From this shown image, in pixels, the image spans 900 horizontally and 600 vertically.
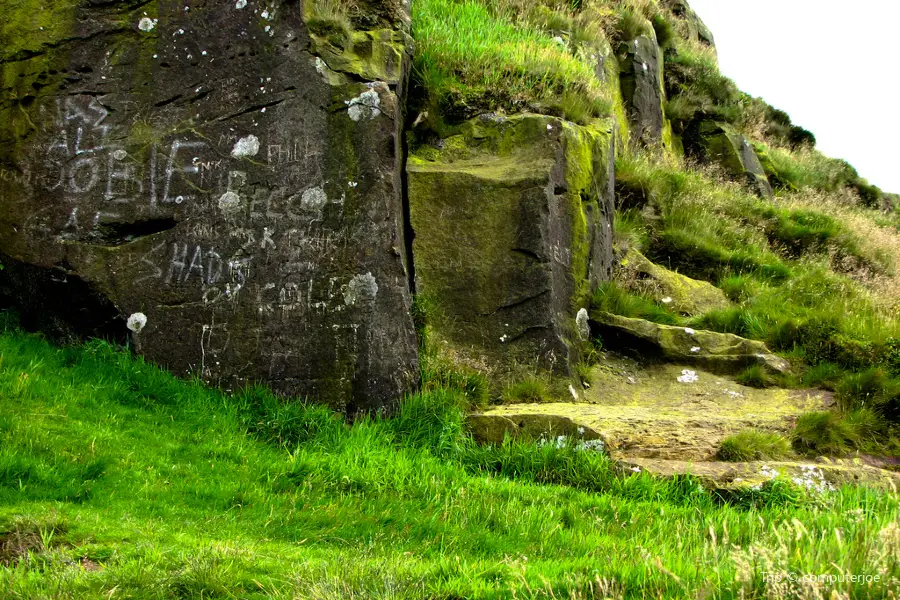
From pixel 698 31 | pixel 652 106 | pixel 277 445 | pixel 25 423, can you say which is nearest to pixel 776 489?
pixel 277 445

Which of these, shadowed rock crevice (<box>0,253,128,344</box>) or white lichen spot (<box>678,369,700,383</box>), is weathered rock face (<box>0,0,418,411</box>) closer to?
shadowed rock crevice (<box>0,253,128,344</box>)

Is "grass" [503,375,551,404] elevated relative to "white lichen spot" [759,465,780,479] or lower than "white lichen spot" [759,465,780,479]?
lower

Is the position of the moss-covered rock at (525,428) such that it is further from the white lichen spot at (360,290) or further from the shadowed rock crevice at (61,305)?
the shadowed rock crevice at (61,305)

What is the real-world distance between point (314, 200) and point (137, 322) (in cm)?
204

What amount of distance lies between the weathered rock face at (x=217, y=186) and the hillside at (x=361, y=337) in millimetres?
28

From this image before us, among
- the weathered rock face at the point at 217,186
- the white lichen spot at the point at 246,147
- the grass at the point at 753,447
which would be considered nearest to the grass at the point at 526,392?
the weathered rock face at the point at 217,186

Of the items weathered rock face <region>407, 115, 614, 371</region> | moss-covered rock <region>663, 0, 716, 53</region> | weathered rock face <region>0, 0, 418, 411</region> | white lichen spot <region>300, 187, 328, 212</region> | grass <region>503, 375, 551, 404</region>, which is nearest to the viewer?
weathered rock face <region>0, 0, 418, 411</region>

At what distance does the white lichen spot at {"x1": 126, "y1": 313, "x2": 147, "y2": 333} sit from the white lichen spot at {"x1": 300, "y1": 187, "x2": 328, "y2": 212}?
1.84 meters

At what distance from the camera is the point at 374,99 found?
7.64m

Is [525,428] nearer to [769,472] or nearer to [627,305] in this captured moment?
[769,472]

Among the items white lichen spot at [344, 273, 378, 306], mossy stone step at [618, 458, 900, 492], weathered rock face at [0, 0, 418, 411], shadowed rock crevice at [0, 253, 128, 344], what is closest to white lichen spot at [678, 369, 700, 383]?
mossy stone step at [618, 458, 900, 492]

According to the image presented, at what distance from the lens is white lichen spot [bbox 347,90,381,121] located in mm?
7586

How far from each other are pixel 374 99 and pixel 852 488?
5468mm

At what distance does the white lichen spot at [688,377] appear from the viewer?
28.0ft
